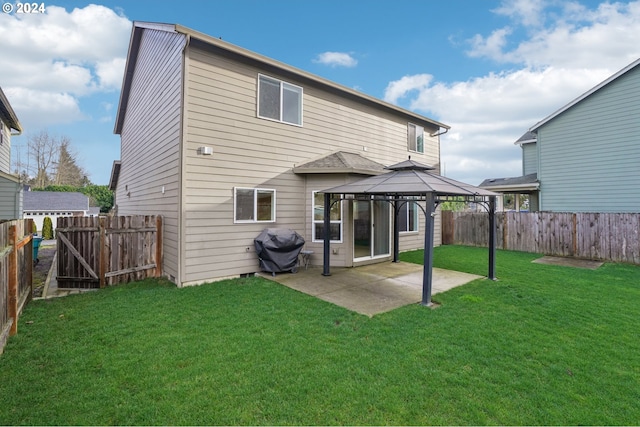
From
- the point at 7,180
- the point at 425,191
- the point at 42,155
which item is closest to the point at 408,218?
the point at 425,191

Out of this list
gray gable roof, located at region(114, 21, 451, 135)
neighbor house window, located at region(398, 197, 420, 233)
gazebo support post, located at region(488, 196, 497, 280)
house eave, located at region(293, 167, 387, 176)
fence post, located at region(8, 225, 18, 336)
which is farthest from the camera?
neighbor house window, located at region(398, 197, 420, 233)

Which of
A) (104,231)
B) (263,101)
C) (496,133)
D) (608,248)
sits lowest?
(608,248)

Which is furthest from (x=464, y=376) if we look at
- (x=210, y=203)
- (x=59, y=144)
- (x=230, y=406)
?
(x=59, y=144)

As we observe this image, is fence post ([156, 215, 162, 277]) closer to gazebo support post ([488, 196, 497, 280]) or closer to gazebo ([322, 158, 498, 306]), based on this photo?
gazebo ([322, 158, 498, 306])

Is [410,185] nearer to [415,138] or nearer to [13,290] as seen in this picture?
[13,290]

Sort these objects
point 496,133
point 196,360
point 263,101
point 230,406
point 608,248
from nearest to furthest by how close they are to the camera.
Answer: point 230,406, point 196,360, point 263,101, point 608,248, point 496,133

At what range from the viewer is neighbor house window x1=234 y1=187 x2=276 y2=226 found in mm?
7523

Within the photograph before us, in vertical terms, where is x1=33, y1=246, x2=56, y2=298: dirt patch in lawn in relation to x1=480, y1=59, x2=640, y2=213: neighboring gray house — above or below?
below

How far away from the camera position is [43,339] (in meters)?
4.03

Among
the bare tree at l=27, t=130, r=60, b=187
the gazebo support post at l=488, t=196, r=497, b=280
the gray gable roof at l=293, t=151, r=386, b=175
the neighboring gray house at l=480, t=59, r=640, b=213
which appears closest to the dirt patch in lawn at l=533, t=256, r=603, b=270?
the neighboring gray house at l=480, t=59, r=640, b=213

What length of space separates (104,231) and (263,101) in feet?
16.2

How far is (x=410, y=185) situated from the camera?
584 cm

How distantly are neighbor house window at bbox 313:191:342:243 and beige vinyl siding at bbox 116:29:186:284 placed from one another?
363cm

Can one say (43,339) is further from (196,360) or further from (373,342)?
(373,342)
